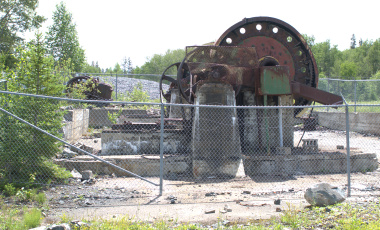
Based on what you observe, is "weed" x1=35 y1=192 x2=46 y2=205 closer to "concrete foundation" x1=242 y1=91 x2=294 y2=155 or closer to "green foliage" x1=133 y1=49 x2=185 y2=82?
"concrete foundation" x1=242 y1=91 x2=294 y2=155

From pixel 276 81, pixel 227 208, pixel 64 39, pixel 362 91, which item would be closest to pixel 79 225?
pixel 227 208

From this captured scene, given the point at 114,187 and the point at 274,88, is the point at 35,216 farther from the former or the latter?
the point at 274,88

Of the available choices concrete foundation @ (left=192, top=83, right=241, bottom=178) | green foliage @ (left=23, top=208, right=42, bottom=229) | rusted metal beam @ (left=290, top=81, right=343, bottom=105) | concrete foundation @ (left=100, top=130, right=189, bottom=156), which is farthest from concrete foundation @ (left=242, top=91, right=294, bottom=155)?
green foliage @ (left=23, top=208, right=42, bottom=229)

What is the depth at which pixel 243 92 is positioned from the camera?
32.0 feet

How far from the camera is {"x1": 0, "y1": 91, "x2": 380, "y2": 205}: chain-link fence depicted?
21.1 feet

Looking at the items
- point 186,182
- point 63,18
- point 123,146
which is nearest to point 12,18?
point 63,18

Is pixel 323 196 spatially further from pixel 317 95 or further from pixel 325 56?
pixel 325 56

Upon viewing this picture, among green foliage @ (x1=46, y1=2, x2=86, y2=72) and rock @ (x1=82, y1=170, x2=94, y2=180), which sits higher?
green foliage @ (x1=46, y1=2, x2=86, y2=72)

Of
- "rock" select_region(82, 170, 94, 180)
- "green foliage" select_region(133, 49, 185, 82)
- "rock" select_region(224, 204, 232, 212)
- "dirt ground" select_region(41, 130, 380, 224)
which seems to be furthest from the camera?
"green foliage" select_region(133, 49, 185, 82)

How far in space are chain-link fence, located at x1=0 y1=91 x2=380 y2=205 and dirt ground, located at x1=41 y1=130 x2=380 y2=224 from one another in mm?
39

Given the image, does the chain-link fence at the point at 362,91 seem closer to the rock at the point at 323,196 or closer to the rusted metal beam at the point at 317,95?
the rusted metal beam at the point at 317,95

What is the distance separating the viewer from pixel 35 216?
4.68 metres

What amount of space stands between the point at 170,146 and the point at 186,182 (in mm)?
1602

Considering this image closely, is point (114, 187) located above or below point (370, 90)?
below
